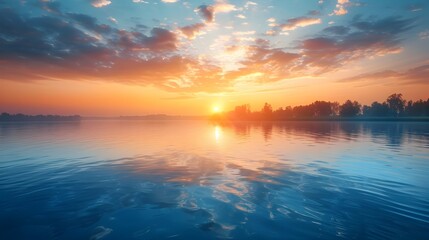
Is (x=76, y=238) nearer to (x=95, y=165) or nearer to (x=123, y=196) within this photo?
(x=123, y=196)

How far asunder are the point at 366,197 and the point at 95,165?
22.0 meters

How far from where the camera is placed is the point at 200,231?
8531mm

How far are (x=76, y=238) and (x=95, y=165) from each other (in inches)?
572

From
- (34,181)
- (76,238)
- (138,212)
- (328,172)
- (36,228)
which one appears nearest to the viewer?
(76,238)

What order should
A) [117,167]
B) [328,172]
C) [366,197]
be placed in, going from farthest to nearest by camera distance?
[117,167] < [328,172] < [366,197]

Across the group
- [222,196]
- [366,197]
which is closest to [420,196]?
[366,197]

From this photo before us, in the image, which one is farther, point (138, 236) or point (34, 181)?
point (34, 181)

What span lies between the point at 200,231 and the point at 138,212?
3603mm

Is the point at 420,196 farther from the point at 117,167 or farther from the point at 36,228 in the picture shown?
the point at 117,167

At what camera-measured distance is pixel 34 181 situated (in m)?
15.5

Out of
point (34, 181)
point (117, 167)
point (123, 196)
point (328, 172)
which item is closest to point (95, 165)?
point (117, 167)

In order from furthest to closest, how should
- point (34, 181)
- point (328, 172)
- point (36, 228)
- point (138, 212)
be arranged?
point (328, 172)
point (34, 181)
point (138, 212)
point (36, 228)

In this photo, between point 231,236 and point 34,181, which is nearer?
point 231,236

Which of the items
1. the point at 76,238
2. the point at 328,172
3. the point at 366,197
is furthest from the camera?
the point at 328,172
